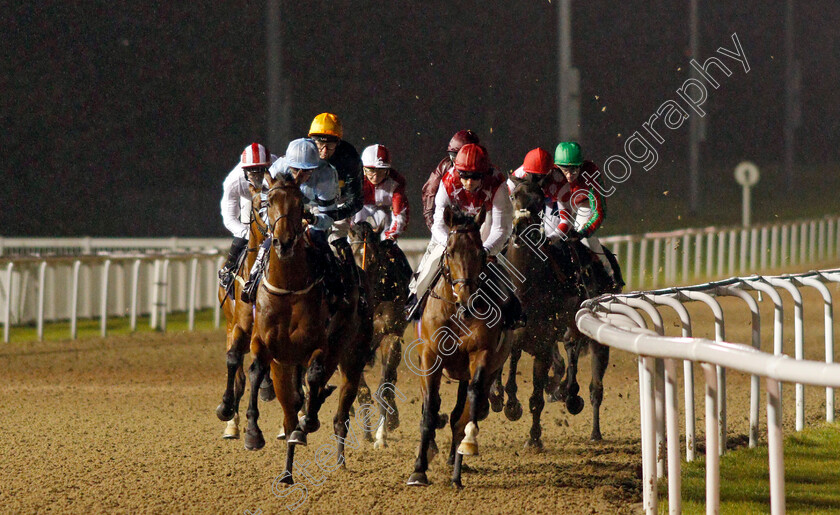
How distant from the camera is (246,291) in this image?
6.04 meters

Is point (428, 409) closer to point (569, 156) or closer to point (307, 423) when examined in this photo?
point (307, 423)

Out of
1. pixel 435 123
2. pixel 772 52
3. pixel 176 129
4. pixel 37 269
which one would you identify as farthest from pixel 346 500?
pixel 772 52

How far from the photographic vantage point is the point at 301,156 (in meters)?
6.04

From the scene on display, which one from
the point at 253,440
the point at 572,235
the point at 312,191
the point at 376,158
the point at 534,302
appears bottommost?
the point at 253,440

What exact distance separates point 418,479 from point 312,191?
1717mm

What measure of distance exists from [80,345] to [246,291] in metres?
7.14

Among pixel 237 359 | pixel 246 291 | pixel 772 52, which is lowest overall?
pixel 237 359

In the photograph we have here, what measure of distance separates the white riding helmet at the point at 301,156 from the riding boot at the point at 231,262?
0.91 m

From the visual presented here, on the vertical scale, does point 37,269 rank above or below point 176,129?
below

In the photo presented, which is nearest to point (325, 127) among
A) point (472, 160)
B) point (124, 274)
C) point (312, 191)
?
point (312, 191)

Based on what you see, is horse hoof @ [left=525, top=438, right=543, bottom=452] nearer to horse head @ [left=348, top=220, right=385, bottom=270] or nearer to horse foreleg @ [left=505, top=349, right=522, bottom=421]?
horse foreleg @ [left=505, top=349, right=522, bottom=421]

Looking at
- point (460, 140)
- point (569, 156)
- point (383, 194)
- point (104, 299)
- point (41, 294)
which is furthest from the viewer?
point (104, 299)

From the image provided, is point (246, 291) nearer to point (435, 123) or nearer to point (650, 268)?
point (650, 268)

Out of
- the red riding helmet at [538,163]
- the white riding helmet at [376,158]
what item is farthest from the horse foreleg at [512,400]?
the white riding helmet at [376,158]
